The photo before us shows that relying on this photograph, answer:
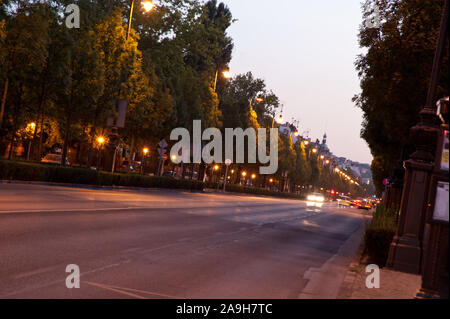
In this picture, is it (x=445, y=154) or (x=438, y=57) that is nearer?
(x=445, y=154)

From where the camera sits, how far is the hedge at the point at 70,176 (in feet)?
96.6

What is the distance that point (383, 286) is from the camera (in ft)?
30.4

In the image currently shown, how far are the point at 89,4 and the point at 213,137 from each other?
21335 mm

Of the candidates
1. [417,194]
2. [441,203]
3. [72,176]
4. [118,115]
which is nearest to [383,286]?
[441,203]

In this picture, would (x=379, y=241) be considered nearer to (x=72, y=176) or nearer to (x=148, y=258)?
(x=148, y=258)

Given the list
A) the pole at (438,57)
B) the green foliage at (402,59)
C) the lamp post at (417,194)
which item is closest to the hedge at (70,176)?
the green foliage at (402,59)

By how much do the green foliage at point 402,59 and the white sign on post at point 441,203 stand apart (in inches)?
350

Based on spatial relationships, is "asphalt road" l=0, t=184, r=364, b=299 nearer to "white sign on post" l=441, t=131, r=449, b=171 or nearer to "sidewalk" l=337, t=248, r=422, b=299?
"sidewalk" l=337, t=248, r=422, b=299

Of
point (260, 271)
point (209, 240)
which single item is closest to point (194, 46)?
point (209, 240)

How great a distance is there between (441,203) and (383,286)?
8.08 feet

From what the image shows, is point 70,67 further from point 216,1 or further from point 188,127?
point 216,1

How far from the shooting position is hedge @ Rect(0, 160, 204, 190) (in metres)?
29.4

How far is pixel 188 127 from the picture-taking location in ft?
186

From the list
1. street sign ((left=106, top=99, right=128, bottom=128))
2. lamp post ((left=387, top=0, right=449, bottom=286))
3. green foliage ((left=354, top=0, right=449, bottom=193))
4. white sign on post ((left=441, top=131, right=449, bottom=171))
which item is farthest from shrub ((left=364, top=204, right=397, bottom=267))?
street sign ((left=106, top=99, right=128, bottom=128))
